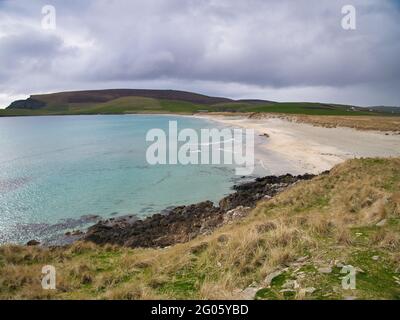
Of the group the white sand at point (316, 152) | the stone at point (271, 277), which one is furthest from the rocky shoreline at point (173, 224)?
the white sand at point (316, 152)

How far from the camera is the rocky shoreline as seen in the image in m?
16.5

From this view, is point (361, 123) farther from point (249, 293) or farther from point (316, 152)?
point (249, 293)

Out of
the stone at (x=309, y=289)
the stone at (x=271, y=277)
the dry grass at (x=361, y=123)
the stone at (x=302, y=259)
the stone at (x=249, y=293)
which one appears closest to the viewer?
the stone at (x=309, y=289)

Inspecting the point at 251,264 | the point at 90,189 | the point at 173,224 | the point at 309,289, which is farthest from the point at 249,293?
the point at 90,189

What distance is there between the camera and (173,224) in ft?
60.6

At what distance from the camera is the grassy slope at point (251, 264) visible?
6703 mm

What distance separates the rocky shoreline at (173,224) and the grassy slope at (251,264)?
14.0 feet

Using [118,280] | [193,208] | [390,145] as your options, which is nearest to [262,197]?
[193,208]

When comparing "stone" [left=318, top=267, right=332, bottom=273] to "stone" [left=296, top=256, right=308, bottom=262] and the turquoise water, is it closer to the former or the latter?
"stone" [left=296, top=256, right=308, bottom=262]

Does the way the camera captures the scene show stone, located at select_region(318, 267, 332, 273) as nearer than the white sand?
Yes

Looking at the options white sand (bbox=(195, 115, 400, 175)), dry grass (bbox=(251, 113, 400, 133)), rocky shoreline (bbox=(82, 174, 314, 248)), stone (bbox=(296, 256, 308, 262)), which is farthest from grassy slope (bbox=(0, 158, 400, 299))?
dry grass (bbox=(251, 113, 400, 133))

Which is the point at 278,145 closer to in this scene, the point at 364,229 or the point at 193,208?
the point at 193,208

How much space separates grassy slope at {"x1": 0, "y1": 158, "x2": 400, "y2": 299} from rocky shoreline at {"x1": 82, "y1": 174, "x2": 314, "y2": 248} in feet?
14.0

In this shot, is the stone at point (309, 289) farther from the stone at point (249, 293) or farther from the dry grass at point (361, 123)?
the dry grass at point (361, 123)
